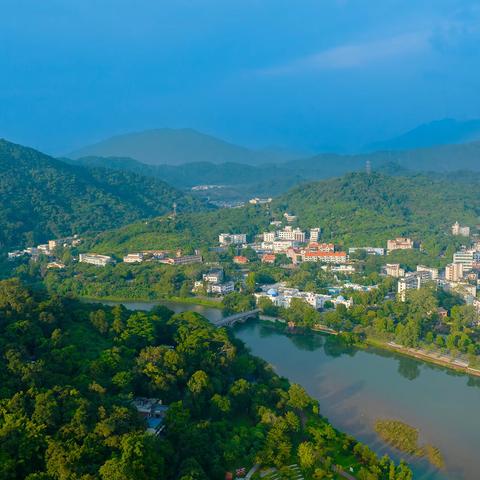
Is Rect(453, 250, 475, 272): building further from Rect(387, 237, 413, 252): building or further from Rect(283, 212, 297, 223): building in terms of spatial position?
Rect(283, 212, 297, 223): building

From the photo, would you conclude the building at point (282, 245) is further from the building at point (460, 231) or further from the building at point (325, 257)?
the building at point (460, 231)

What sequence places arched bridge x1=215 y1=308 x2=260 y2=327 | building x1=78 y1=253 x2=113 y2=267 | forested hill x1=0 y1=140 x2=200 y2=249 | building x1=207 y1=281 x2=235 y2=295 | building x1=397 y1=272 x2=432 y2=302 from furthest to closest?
1. forested hill x1=0 y1=140 x2=200 y2=249
2. building x1=78 y1=253 x2=113 y2=267
3. building x1=207 y1=281 x2=235 y2=295
4. building x1=397 y1=272 x2=432 y2=302
5. arched bridge x1=215 y1=308 x2=260 y2=327

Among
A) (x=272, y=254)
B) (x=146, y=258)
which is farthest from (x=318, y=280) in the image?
(x=146, y=258)

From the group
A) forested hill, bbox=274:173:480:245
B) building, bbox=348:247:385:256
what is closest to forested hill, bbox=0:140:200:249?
forested hill, bbox=274:173:480:245

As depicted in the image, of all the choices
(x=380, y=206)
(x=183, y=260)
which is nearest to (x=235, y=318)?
(x=183, y=260)

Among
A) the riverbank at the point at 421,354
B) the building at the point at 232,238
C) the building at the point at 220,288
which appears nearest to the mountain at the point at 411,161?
the building at the point at 232,238

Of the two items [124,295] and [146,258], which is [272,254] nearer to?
[146,258]
